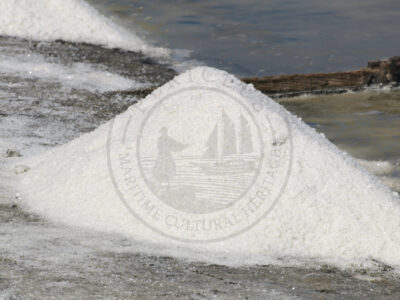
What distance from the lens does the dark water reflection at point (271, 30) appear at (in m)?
8.37

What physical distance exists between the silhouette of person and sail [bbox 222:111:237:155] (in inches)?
8.6

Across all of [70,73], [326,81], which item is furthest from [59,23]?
[326,81]

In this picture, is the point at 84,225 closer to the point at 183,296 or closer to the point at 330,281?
the point at 183,296

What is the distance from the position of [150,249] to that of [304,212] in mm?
777

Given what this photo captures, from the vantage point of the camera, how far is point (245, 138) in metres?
3.58

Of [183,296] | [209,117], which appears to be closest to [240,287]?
[183,296]

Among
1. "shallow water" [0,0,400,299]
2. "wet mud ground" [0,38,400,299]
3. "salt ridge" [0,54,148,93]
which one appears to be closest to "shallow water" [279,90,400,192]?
"shallow water" [0,0,400,299]

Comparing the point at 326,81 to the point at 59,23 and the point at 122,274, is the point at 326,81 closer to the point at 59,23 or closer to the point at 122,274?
the point at 59,23

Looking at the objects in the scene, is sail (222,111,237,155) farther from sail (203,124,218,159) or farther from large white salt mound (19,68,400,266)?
large white salt mound (19,68,400,266)

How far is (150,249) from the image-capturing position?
3.25m

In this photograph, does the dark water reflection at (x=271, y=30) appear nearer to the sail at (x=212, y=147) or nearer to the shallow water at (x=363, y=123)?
the shallow water at (x=363, y=123)

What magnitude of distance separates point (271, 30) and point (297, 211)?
6541 mm

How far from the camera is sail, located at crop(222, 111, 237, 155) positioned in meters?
3.54

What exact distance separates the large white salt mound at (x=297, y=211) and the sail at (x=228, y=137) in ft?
0.79
